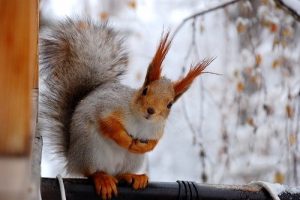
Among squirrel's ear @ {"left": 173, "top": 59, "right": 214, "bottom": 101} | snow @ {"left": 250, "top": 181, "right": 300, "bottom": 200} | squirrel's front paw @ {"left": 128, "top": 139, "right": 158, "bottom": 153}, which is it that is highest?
squirrel's ear @ {"left": 173, "top": 59, "right": 214, "bottom": 101}

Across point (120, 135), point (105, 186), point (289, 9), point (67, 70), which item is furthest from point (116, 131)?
point (289, 9)

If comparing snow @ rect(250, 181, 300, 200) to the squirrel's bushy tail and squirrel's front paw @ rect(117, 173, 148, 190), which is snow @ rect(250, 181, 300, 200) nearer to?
squirrel's front paw @ rect(117, 173, 148, 190)

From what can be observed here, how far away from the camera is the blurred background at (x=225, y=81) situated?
208 centimetres

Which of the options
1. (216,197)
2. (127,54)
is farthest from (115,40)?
(216,197)

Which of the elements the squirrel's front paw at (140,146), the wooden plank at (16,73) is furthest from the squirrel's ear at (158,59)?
the wooden plank at (16,73)

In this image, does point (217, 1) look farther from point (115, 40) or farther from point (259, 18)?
point (115, 40)

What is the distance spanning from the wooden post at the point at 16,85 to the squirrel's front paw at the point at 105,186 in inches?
20.9

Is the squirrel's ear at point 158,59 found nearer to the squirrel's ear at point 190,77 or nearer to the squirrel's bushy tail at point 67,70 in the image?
the squirrel's ear at point 190,77

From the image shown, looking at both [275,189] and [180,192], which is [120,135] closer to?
[180,192]

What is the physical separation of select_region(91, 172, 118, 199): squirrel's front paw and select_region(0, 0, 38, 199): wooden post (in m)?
0.53

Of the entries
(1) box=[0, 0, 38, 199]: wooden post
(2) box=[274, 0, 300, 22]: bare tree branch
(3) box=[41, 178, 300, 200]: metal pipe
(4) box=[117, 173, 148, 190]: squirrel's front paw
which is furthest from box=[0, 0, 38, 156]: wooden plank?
(2) box=[274, 0, 300, 22]: bare tree branch

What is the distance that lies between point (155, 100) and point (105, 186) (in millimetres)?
188

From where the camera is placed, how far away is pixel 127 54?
1.53 metres

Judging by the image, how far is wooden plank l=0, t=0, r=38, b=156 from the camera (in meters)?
0.58
